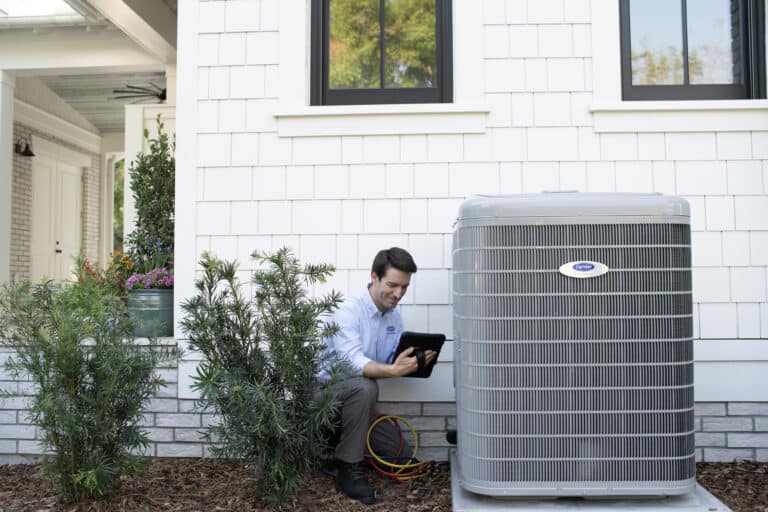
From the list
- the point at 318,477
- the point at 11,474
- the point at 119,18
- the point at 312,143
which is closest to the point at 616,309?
the point at 318,477

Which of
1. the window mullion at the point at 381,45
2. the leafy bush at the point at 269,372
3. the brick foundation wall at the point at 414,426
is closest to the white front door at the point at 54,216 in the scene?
the brick foundation wall at the point at 414,426

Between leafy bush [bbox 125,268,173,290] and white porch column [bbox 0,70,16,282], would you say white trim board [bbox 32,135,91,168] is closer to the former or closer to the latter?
white porch column [bbox 0,70,16,282]

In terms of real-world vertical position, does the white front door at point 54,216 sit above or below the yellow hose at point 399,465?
above

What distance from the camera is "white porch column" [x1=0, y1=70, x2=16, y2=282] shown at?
16.9 ft

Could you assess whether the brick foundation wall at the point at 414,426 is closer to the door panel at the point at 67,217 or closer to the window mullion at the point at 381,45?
the window mullion at the point at 381,45

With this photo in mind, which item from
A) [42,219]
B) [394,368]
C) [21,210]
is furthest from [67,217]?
[394,368]

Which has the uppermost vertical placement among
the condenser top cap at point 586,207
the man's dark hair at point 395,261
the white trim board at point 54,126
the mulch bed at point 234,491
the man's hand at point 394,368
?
the white trim board at point 54,126

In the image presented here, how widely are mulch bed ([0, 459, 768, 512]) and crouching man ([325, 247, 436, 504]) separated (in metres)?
0.13

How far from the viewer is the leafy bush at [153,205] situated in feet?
14.0

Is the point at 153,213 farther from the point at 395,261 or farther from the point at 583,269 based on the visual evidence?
the point at 583,269

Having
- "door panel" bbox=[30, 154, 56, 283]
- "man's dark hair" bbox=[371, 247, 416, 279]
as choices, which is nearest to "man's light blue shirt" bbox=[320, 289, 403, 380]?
"man's dark hair" bbox=[371, 247, 416, 279]

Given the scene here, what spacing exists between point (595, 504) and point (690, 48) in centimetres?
223

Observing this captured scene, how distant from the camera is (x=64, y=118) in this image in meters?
7.95

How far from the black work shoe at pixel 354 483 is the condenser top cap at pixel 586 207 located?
112 cm
